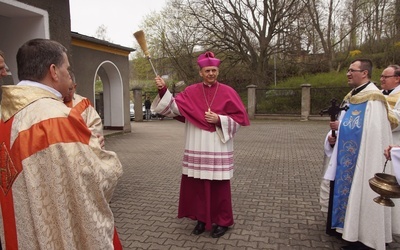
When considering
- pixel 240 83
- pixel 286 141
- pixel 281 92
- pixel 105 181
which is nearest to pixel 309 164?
pixel 286 141

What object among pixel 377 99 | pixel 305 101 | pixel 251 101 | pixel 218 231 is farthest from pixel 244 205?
pixel 251 101

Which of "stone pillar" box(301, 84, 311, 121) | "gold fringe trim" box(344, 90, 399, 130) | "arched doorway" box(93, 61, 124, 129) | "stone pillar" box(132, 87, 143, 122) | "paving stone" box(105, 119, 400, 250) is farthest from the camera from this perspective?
"stone pillar" box(301, 84, 311, 121)

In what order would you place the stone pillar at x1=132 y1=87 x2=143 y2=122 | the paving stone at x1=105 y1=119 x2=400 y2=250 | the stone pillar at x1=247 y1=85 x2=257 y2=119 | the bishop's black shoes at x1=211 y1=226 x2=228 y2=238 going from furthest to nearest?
the stone pillar at x1=247 y1=85 x2=257 y2=119 < the stone pillar at x1=132 y1=87 x2=143 y2=122 < the bishop's black shoes at x1=211 y1=226 x2=228 y2=238 < the paving stone at x1=105 y1=119 x2=400 y2=250

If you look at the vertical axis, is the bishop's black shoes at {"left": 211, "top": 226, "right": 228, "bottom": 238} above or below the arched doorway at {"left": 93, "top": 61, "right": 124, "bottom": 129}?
below

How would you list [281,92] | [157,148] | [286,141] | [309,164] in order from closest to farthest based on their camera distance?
[309,164], [157,148], [286,141], [281,92]

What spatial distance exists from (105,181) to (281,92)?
71.9ft

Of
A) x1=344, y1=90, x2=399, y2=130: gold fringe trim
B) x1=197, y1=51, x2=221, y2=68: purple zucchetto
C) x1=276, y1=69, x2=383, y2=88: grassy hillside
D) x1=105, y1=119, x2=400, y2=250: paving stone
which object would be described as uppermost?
x1=276, y1=69, x2=383, y2=88: grassy hillside

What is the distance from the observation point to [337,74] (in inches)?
959

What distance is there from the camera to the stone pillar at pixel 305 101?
68.0ft

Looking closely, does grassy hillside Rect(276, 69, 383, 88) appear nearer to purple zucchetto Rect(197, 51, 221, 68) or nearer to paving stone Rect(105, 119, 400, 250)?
paving stone Rect(105, 119, 400, 250)

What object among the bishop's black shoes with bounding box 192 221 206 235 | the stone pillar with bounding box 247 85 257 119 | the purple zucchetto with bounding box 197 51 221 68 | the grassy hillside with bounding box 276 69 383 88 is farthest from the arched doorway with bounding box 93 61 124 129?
the grassy hillside with bounding box 276 69 383 88

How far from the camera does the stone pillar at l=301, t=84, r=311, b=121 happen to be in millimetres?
20719

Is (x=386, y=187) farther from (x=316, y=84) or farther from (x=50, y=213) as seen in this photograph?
(x=316, y=84)

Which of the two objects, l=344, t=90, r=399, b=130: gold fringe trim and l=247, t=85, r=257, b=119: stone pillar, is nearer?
l=344, t=90, r=399, b=130: gold fringe trim
